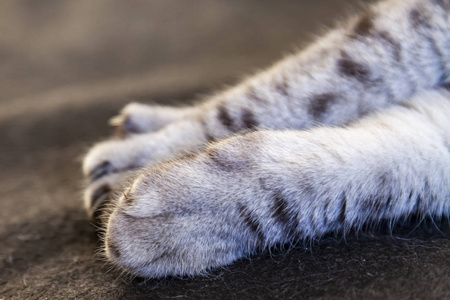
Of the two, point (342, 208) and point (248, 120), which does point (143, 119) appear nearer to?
point (248, 120)

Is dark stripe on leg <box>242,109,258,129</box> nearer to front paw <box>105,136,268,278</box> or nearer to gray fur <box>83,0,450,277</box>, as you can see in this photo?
gray fur <box>83,0,450,277</box>

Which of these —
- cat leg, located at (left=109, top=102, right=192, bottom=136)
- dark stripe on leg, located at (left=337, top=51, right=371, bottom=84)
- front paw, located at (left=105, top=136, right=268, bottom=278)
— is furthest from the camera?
cat leg, located at (left=109, top=102, right=192, bottom=136)

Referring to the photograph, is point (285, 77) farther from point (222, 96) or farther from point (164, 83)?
point (164, 83)

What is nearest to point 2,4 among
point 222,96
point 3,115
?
point 3,115

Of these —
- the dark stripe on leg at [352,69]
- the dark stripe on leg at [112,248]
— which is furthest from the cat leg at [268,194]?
the dark stripe on leg at [352,69]

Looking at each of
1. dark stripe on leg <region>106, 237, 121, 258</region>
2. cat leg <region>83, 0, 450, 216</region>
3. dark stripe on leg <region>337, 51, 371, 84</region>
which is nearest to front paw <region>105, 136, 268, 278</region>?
dark stripe on leg <region>106, 237, 121, 258</region>

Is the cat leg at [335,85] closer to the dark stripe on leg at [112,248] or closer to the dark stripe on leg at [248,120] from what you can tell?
the dark stripe on leg at [248,120]

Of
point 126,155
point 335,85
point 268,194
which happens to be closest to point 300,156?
point 268,194
